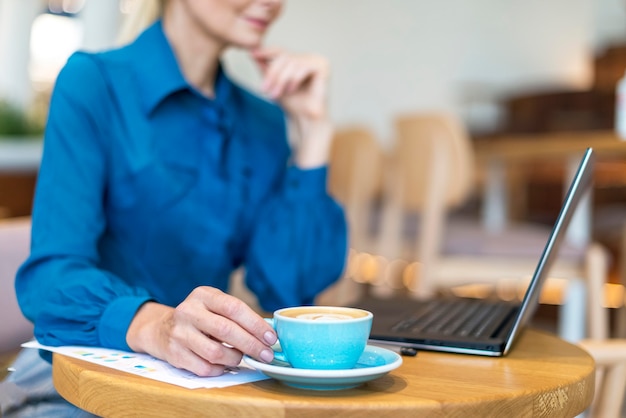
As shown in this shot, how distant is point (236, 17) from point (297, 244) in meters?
0.38

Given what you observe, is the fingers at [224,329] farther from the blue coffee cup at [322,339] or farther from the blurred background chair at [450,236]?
the blurred background chair at [450,236]

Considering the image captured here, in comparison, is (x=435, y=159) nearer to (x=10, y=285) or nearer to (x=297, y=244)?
(x=297, y=244)

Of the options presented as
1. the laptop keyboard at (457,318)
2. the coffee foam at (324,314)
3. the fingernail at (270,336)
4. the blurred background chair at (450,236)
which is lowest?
the blurred background chair at (450,236)

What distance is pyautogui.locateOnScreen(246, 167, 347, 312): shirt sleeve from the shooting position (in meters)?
1.30

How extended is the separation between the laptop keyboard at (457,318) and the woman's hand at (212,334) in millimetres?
265

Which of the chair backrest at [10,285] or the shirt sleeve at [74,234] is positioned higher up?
the shirt sleeve at [74,234]

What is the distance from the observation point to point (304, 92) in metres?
1.36

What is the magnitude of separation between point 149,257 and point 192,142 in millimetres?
193

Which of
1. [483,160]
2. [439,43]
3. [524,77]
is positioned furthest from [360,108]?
[483,160]

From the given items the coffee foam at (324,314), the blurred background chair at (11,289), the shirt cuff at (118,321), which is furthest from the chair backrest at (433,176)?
the coffee foam at (324,314)

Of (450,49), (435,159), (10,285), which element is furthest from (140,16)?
(450,49)

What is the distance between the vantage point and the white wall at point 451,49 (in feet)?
21.6

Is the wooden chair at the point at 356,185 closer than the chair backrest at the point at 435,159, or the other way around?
the chair backrest at the point at 435,159

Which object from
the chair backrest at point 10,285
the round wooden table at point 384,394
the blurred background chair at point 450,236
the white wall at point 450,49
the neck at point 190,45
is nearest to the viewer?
the round wooden table at point 384,394
